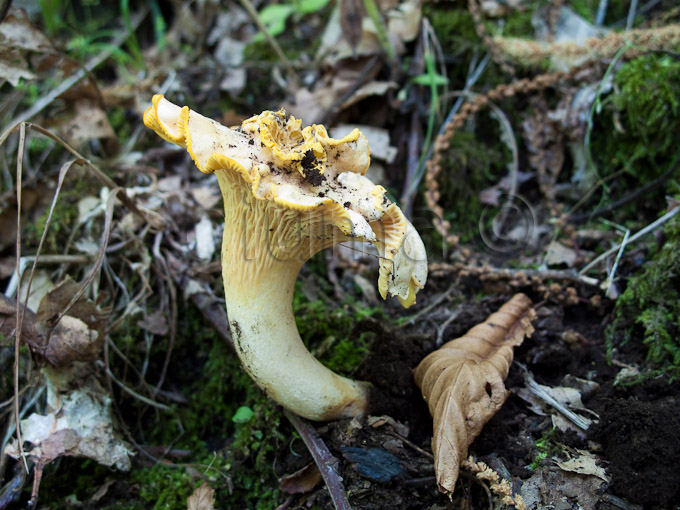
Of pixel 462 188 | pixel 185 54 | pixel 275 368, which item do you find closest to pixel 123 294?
pixel 275 368

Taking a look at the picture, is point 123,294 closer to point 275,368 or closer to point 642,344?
point 275,368

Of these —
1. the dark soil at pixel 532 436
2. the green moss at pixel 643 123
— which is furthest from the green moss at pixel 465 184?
the dark soil at pixel 532 436

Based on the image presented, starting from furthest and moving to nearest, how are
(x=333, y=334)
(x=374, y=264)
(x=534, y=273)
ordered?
(x=374, y=264), (x=534, y=273), (x=333, y=334)

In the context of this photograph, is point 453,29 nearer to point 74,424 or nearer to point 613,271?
point 613,271

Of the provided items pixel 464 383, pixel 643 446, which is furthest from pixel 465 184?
pixel 643 446

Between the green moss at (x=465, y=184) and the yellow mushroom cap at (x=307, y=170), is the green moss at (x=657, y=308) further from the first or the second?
the yellow mushroom cap at (x=307, y=170)
